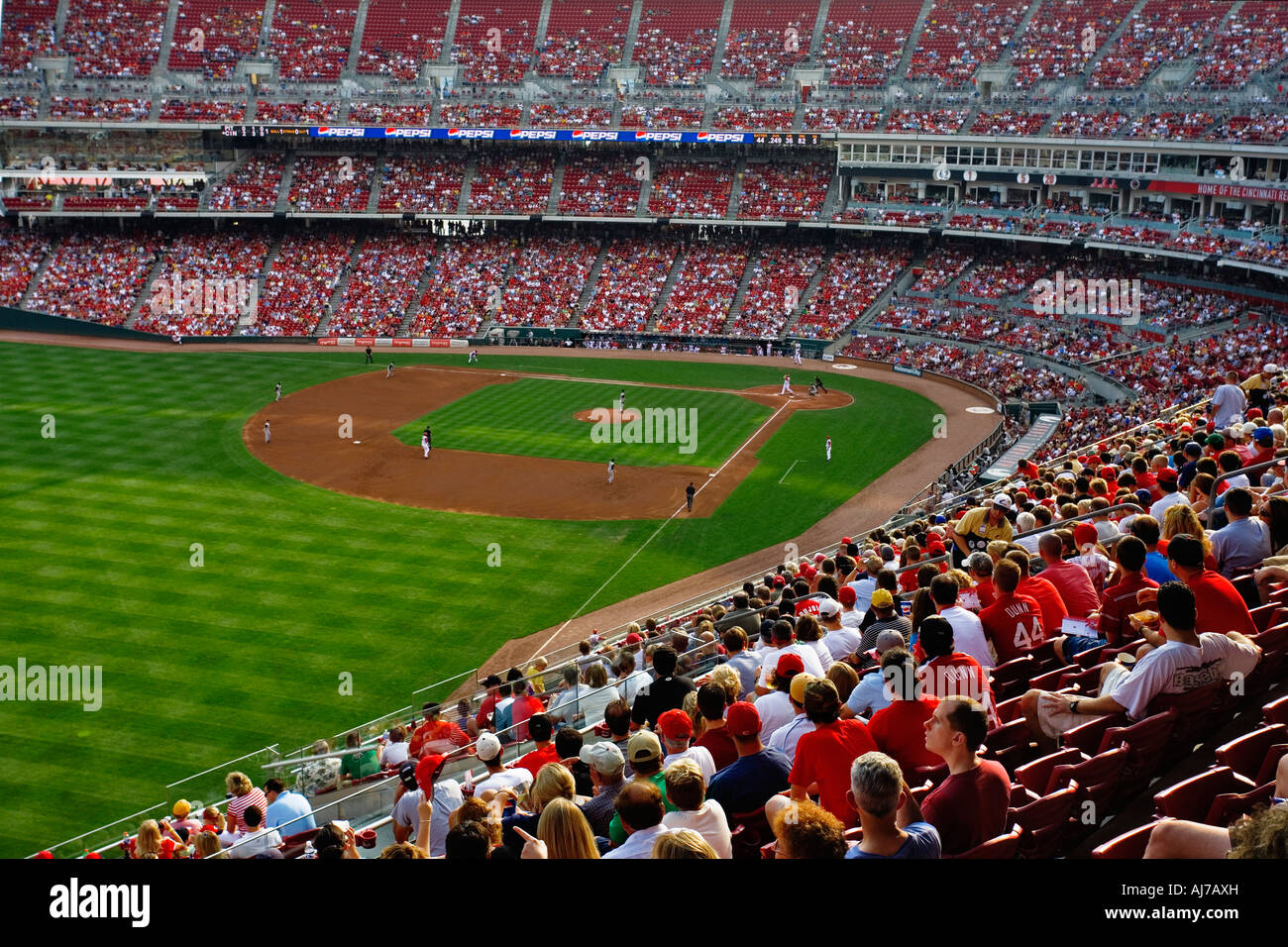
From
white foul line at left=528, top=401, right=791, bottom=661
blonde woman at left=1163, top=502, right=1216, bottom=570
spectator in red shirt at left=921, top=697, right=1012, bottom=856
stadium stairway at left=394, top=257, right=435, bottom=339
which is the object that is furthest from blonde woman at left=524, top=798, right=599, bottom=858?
stadium stairway at left=394, top=257, right=435, bottom=339

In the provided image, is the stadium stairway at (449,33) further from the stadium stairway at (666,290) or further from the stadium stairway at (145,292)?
the stadium stairway at (145,292)

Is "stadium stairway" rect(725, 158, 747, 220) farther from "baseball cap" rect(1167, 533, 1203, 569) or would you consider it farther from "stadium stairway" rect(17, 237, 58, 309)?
"baseball cap" rect(1167, 533, 1203, 569)

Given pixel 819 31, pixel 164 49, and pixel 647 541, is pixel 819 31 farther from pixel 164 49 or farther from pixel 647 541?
pixel 647 541

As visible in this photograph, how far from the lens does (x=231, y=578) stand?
2984 cm

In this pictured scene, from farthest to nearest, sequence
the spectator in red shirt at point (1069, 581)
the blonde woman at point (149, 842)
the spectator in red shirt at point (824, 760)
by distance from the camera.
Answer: the blonde woman at point (149, 842) < the spectator in red shirt at point (1069, 581) < the spectator in red shirt at point (824, 760)

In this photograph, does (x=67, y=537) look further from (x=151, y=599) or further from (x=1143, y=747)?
(x=1143, y=747)

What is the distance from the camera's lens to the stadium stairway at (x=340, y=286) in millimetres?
66812

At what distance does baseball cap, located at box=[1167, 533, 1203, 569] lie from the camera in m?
8.78

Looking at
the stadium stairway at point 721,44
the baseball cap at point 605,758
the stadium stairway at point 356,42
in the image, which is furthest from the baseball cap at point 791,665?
the stadium stairway at point 356,42

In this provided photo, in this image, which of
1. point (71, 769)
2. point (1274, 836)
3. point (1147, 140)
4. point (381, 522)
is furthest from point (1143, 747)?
point (1147, 140)

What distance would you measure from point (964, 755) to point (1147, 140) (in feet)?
192

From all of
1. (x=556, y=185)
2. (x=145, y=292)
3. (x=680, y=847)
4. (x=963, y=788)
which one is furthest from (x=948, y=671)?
(x=145, y=292)

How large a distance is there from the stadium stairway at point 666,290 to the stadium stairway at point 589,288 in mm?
3994
